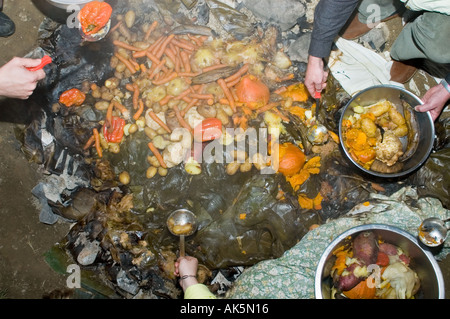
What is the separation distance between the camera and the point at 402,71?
424cm

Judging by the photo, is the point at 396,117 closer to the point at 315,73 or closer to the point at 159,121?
the point at 315,73

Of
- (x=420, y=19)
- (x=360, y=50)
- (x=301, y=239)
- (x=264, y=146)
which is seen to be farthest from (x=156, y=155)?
(x=420, y=19)

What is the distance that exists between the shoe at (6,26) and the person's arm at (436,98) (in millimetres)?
4645

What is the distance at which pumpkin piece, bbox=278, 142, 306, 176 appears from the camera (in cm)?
386

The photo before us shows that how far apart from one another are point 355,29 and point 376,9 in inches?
12.1

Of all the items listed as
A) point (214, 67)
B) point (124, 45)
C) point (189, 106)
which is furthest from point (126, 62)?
point (214, 67)

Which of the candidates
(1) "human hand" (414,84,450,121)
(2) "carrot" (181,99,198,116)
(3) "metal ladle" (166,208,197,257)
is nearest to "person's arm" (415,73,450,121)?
(1) "human hand" (414,84,450,121)

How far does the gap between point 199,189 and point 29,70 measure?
2.05 meters

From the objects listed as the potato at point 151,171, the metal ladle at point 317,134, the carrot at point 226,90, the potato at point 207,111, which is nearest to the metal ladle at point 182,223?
the potato at point 151,171

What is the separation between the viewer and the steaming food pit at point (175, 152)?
12.8 feet

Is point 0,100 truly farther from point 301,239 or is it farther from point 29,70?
point 301,239

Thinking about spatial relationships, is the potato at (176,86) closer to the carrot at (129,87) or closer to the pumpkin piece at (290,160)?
the carrot at (129,87)

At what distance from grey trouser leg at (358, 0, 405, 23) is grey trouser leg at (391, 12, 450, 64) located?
1.45ft

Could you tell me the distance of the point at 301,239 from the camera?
3.81m
